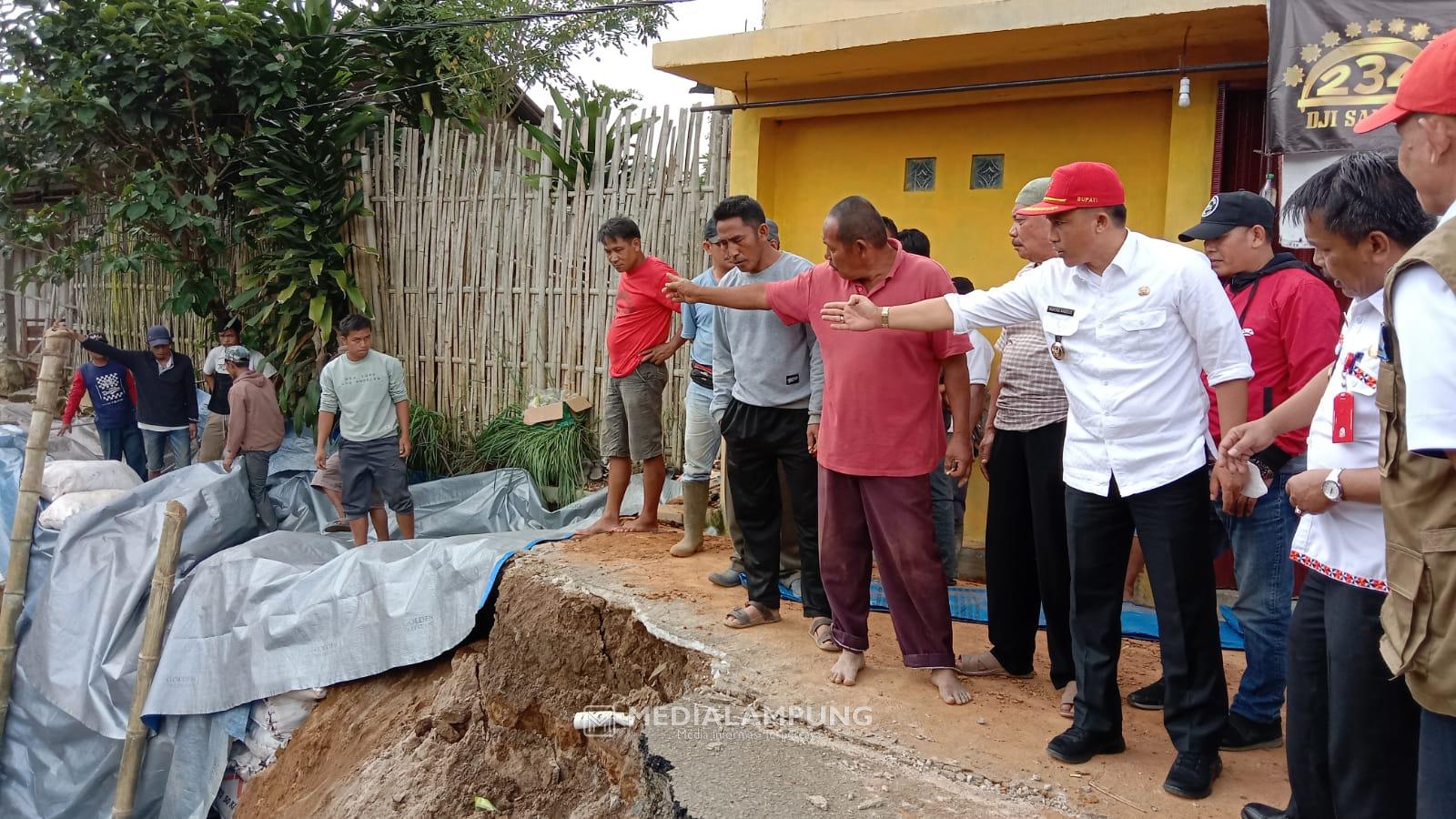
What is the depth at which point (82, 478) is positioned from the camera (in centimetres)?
827

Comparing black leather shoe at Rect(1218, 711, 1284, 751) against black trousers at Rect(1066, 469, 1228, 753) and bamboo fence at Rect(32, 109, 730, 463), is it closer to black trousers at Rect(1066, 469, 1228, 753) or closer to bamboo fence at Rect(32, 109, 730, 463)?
black trousers at Rect(1066, 469, 1228, 753)

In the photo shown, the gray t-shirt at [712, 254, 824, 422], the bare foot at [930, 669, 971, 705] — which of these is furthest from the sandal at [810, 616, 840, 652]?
the gray t-shirt at [712, 254, 824, 422]

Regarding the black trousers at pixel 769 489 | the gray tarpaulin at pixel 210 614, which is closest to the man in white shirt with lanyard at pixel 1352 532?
the black trousers at pixel 769 489

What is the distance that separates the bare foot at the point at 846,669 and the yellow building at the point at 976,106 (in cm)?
244

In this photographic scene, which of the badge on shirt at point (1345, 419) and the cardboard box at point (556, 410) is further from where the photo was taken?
the cardboard box at point (556, 410)

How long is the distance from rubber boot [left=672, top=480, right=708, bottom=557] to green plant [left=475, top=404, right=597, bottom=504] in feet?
6.97

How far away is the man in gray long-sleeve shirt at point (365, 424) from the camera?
6910mm

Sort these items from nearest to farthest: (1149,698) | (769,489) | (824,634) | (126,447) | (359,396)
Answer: (1149,698)
(824,634)
(769,489)
(359,396)
(126,447)

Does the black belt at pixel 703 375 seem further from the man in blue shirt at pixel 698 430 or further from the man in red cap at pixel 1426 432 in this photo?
the man in red cap at pixel 1426 432

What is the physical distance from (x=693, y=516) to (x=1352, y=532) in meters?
3.85

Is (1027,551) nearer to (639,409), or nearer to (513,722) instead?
(513,722)

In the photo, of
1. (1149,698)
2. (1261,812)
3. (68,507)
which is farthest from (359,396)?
(1261,812)

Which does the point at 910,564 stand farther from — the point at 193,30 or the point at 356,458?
the point at 193,30

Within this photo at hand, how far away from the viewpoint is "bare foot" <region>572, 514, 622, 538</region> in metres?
6.17
